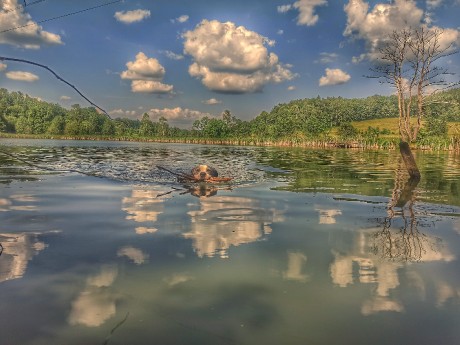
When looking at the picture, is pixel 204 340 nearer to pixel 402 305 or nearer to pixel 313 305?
pixel 313 305

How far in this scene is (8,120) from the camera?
18488 cm

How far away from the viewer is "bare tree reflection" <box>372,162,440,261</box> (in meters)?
6.28

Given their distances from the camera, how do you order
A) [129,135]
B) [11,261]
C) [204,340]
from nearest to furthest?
[204,340], [11,261], [129,135]

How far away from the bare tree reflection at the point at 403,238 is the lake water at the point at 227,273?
0.04 m

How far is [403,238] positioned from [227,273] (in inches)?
163

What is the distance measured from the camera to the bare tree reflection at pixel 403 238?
20.6 ft

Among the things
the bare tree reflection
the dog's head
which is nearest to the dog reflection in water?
the dog's head

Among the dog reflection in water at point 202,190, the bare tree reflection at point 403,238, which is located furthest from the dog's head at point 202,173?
the bare tree reflection at point 403,238

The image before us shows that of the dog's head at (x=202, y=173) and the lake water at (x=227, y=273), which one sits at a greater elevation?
the dog's head at (x=202, y=173)

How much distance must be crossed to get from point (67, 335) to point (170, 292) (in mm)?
1331

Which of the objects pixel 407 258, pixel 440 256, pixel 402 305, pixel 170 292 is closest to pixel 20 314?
pixel 170 292

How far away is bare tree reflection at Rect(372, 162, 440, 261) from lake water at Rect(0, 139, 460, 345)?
0.13 ft

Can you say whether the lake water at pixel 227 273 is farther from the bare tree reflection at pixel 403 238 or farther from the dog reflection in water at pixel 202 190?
the dog reflection in water at pixel 202 190

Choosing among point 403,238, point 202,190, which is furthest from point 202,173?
point 403,238
